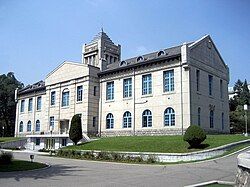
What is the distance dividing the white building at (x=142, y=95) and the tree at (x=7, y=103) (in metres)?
20.2

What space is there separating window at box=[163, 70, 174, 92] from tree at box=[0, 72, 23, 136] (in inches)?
1707

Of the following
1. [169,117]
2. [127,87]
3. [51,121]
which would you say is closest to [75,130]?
[127,87]

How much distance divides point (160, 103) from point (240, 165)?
95.6ft

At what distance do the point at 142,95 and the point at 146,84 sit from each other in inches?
59.4

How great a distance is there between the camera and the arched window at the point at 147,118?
3750cm

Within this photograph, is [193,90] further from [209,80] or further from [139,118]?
[139,118]

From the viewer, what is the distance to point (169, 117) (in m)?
35.6

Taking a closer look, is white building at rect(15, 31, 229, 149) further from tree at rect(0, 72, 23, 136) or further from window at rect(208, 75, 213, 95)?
tree at rect(0, 72, 23, 136)

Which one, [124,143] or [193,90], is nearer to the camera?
[124,143]

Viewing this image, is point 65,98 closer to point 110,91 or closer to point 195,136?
point 110,91

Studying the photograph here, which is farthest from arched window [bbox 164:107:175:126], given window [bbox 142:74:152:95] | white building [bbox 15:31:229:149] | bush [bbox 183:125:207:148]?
bush [bbox 183:125:207:148]

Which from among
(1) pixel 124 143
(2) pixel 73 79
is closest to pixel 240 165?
(1) pixel 124 143

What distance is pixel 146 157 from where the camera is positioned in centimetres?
2358

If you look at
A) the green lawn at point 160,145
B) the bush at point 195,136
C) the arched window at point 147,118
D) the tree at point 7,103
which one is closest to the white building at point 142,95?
the arched window at point 147,118
